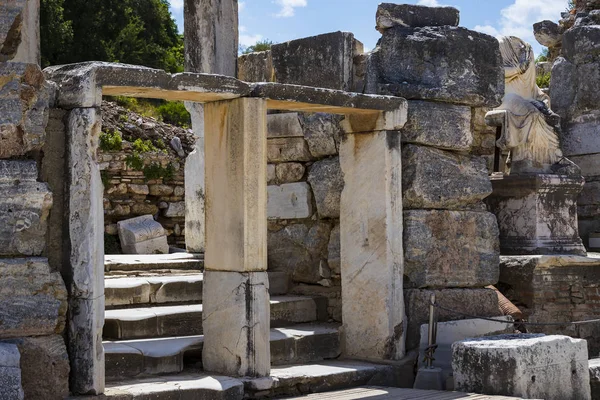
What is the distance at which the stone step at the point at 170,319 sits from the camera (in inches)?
266

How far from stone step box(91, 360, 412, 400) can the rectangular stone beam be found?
242mm

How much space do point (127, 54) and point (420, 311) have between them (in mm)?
15706

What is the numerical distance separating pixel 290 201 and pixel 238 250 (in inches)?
75.8

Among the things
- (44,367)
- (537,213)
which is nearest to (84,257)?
(44,367)

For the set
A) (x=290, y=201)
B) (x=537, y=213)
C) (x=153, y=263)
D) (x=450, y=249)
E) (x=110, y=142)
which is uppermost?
(x=110, y=142)

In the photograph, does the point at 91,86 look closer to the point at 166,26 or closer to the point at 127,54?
the point at 127,54

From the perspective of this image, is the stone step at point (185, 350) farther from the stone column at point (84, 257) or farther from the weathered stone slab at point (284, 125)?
the weathered stone slab at point (284, 125)

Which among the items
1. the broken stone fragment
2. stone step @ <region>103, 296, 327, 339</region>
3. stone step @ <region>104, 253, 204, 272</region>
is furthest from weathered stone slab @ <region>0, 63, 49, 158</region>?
the broken stone fragment

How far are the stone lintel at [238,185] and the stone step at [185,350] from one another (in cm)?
61

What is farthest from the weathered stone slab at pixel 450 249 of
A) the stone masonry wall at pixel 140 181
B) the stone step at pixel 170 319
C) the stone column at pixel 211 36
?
the stone masonry wall at pixel 140 181

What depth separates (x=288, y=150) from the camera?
27.6ft

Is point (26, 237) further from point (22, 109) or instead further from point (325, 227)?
point (325, 227)

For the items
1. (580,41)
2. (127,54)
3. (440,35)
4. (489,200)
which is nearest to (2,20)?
(440,35)

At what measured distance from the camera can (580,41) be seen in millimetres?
10258
